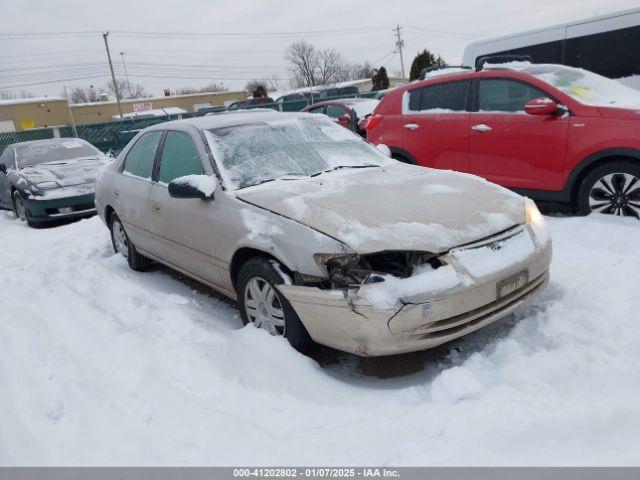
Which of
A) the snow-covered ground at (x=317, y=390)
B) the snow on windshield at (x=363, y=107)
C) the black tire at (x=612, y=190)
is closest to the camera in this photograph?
the snow-covered ground at (x=317, y=390)

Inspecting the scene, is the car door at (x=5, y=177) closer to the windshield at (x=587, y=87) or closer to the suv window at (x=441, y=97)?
the suv window at (x=441, y=97)

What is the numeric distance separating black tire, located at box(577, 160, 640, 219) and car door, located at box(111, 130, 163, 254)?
414 cm

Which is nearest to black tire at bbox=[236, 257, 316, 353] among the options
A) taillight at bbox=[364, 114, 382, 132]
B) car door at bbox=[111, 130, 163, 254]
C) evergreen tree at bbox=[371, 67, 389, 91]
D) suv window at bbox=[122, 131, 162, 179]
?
car door at bbox=[111, 130, 163, 254]

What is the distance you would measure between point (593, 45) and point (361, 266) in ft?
28.5

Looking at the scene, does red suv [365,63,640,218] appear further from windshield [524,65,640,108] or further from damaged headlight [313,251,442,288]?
damaged headlight [313,251,442,288]

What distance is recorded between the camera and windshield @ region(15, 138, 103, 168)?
30.7 feet

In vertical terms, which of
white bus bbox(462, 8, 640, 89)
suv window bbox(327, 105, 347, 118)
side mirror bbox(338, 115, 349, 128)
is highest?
white bus bbox(462, 8, 640, 89)

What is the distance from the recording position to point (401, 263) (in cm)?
286

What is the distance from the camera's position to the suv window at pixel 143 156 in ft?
15.3

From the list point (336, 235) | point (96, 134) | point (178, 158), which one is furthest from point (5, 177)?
point (96, 134)

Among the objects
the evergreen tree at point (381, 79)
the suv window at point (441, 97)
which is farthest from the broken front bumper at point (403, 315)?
the evergreen tree at point (381, 79)

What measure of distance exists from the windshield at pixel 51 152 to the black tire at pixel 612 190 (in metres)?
8.44

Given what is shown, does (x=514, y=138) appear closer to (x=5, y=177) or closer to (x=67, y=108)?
(x=5, y=177)

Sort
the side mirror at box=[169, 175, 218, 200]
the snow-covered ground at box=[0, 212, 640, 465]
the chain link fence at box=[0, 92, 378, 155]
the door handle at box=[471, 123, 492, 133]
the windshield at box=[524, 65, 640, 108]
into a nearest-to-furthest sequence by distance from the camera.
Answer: the snow-covered ground at box=[0, 212, 640, 465] → the side mirror at box=[169, 175, 218, 200] → the windshield at box=[524, 65, 640, 108] → the door handle at box=[471, 123, 492, 133] → the chain link fence at box=[0, 92, 378, 155]
